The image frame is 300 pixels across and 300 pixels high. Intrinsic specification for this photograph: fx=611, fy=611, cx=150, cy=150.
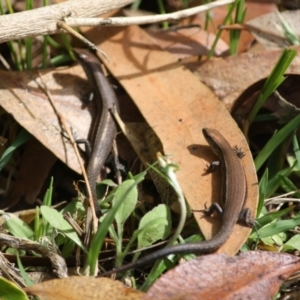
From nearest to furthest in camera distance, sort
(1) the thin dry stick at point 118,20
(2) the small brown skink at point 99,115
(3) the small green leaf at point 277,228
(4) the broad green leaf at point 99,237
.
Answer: (4) the broad green leaf at point 99,237, (3) the small green leaf at point 277,228, (1) the thin dry stick at point 118,20, (2) the small brown skink at point 99,115

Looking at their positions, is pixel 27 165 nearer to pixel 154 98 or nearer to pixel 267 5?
pixel 154 98

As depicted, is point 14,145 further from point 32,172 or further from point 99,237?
point 99,237

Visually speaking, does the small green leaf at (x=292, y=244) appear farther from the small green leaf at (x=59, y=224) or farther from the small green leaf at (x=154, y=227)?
the small green leaf at (x=59, y=224)

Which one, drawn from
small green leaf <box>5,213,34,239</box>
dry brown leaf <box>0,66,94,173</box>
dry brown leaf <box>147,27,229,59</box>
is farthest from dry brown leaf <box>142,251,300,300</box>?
dry brown leaf <box>147,27,229,59</box>

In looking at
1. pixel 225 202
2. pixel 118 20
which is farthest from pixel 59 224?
pixel 118 20

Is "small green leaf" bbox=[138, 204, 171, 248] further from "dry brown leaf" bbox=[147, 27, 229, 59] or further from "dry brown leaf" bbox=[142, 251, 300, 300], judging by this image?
"dry brown leaf" bbox=[147, 27, 229, 59]

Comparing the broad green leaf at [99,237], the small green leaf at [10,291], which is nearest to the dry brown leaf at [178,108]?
the broad green leaf at [99,237]
